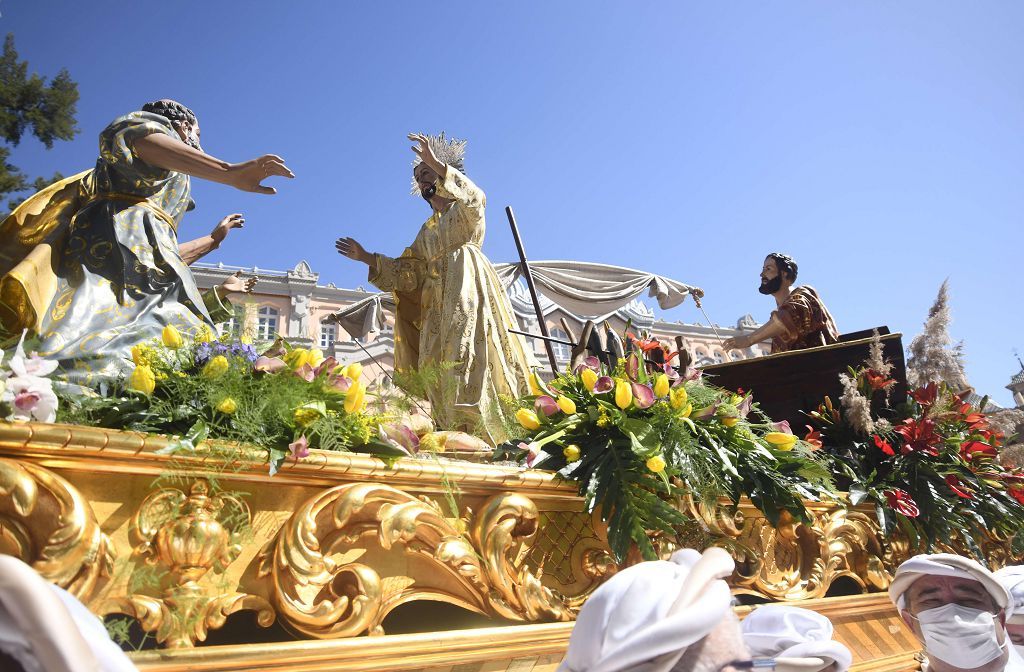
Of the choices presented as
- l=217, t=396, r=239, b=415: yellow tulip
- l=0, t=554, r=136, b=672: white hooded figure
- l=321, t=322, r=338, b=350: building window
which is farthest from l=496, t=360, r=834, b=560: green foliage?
l=321, t=322, r=338, b=350: building window

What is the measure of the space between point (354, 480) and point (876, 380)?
2985 mm

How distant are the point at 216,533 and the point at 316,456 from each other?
10.9 inches

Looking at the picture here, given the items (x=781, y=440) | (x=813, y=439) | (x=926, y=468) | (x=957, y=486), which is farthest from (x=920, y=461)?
(x=781, y=440)

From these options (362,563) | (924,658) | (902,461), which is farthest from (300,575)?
(902,461)

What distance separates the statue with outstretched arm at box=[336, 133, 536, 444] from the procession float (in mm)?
636

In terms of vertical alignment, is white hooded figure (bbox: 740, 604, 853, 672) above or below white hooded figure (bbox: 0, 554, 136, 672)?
below

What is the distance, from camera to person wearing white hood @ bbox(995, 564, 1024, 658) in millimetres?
2432

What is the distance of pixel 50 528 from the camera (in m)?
1.24

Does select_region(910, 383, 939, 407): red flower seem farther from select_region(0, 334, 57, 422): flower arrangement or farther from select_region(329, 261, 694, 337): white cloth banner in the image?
select_region(0, 334, 57, 422): flower arrangement

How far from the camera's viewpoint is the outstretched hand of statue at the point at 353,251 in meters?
4.89

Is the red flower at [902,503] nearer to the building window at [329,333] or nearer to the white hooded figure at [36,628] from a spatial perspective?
the white hooded figure at [36,628]

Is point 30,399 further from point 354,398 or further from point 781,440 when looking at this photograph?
point 781,440

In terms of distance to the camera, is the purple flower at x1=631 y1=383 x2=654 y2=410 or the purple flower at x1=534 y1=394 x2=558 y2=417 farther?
the purple flower at x1=534 y1=394 x2=558 y2=417

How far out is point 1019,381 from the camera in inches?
843
